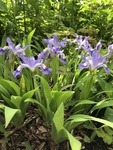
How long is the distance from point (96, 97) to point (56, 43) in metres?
0.46

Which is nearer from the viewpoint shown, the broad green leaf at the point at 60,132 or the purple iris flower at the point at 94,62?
the broad green leaf at the point at 60,132

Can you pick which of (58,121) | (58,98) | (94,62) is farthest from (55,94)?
(94,62)

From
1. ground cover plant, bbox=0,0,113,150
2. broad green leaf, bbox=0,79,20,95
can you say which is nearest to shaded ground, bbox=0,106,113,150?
ground cover plant, bbox=0,0,113,150

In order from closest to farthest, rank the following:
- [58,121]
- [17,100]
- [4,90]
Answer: [58,121]
[17,100]
[4,90]

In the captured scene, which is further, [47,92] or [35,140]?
[35,140]

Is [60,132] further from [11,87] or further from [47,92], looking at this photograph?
[11,87]

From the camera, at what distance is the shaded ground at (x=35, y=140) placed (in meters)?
1.73

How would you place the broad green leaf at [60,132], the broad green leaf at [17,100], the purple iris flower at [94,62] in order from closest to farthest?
the broad green leaf at [60,132]
the broad green leaf at [17,100]
the purple iris flower at [94,62]

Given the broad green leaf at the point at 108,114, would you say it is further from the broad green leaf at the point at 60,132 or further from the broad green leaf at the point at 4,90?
the broad green leaf at the point at 4,90

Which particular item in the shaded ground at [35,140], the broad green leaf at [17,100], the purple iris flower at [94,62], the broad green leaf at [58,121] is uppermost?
the purple iris flower at [94,62]

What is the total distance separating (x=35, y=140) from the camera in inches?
69.7

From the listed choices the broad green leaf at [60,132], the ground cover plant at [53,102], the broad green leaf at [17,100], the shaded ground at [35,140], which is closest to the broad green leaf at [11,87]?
the ground cover plant at [53,102]

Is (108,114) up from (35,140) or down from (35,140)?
up

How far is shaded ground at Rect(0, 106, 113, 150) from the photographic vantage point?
68.1 inches
